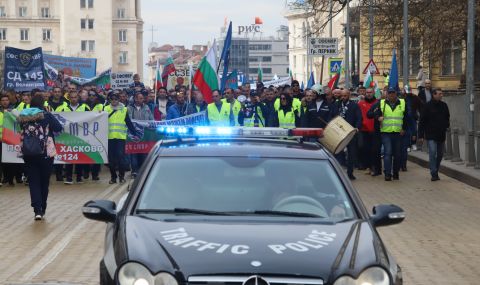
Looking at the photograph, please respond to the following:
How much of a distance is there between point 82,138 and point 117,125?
37.1 inches

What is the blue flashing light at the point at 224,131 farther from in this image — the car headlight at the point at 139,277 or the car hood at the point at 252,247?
the car headlight at the point at 139,277

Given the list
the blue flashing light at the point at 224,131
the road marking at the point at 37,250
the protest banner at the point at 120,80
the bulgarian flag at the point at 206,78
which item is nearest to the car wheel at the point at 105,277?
the blue flashing light at the point at 224,131

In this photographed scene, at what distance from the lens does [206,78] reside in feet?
82.9

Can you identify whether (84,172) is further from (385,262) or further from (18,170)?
(385,262)

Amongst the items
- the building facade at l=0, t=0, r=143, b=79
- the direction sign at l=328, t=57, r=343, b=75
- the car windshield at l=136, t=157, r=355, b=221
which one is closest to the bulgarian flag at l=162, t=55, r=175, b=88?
the direction sign at l=328, t=57, r=343, b=75

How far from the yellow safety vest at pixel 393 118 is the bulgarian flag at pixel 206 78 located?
457 cm

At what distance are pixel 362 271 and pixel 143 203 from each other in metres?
1.72

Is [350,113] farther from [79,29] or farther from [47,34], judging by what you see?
[47,34]

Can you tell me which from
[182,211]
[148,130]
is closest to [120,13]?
[148,130]

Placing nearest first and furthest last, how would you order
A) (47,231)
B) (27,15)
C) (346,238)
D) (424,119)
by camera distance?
(346,238)
(47,231)
(424,119)
(27,15)

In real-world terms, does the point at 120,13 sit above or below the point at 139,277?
above

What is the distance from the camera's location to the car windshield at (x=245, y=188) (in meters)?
7.09

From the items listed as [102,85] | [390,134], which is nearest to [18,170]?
[390,134]

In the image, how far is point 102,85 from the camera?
3659 cm
